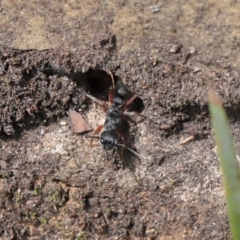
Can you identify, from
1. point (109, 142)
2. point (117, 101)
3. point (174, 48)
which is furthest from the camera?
point (117, 101)

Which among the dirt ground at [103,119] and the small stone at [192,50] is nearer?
the dirt ground at [103,119]

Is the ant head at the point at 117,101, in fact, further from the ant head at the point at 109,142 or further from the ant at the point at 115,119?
the ant head at the point at 109,142

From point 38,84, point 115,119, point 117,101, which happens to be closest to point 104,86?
point 117,101

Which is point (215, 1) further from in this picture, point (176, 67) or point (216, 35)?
point (176, 67)

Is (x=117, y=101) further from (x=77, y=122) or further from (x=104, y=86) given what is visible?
(x=77, y=122)

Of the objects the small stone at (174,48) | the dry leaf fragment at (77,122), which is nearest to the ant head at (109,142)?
the dry leaf fragment at (77,122)

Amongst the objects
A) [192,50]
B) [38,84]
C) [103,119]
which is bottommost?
[103,119]
